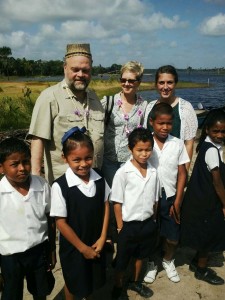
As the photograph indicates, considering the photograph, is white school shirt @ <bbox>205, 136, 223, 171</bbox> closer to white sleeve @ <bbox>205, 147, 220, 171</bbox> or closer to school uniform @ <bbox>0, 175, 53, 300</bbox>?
white sleeve @ <bbox>205, 147, 220, 171</bbox>

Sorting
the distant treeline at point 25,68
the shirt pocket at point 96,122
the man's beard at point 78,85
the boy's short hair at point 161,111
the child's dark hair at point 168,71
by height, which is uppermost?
the distant treeline at point 25,68

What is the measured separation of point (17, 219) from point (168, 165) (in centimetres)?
148

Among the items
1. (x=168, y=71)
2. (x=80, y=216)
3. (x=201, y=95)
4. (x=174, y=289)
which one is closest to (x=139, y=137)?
(x=80, y=216)

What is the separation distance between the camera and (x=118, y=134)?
10.8ft

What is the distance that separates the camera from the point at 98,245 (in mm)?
2395

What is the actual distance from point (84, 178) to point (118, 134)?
105 centimetres

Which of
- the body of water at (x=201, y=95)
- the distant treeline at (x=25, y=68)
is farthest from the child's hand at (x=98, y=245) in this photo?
the distant treeline at (x=25, y=68)

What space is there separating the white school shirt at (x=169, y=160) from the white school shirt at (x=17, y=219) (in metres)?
1.23

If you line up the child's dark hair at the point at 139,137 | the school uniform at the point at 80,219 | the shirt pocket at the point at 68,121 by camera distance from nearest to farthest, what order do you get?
the school uniform at the point at 80,219, the child's dark hair at the point at 139,137, the shirt pocket at the point at 68,121

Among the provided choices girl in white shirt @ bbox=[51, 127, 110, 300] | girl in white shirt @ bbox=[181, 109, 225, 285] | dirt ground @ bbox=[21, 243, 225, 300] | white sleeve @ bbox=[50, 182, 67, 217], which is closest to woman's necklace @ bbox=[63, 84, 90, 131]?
girl in white shirt @ bbox=[51, 127, 110, 300]

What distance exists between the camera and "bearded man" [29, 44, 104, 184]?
270 cm

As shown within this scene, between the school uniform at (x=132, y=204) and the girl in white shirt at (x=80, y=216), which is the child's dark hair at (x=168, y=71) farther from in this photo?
the girl in white shirt at (x=80, y=216)

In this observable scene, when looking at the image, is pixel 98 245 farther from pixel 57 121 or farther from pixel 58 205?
pixel 57 121

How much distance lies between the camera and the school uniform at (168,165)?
113 inches
